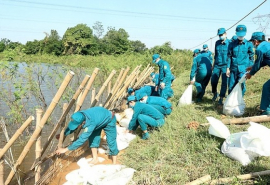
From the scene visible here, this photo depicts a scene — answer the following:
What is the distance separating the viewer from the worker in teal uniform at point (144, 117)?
431 cm

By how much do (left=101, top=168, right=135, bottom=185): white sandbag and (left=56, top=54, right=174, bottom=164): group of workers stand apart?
593 mm

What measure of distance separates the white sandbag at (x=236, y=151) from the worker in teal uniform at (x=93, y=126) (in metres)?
1.60

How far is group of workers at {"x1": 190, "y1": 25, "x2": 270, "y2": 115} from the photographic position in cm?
A: 401

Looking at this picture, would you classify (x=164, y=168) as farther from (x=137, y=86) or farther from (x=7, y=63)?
(x=137, y=86)

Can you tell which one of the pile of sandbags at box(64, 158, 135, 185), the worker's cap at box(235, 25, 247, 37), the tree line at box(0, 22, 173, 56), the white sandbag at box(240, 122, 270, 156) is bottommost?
the pile of sandbags at box(64, 158, 135, 185)

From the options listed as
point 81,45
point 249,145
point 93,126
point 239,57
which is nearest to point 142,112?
point 93,126

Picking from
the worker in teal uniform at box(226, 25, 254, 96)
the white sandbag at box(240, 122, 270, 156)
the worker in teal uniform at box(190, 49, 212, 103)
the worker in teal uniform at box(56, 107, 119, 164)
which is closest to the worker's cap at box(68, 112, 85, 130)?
the worker in teal uniform at box(56, 107, 119, 164)

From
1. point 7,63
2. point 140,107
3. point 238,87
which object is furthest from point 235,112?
point 7,63

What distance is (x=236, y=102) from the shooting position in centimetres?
445

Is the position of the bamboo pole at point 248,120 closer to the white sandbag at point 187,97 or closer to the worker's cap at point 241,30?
the worker's cap at point 241,30

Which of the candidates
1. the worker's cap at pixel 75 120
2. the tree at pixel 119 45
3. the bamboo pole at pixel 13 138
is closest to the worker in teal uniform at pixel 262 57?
the worker's cap at pixel 75 120

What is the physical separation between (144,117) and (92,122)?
4.29 ft

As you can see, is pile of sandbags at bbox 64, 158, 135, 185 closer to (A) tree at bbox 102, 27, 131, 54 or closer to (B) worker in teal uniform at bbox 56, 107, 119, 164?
(B) worker in teal uniform at bbox 56, 107, 119, 164

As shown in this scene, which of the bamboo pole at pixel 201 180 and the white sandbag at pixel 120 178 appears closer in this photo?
the bamboo pole at pixel 201 180
